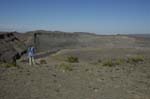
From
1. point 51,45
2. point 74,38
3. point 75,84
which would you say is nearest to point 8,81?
point 75,84

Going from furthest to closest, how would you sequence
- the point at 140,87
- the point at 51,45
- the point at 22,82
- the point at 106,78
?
the point at 51,45, the point at 106,78, the point at 22,82, the point at 140,87

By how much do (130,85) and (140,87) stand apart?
0.58 meters

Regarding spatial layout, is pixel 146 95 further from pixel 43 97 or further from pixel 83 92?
pixel 43 97

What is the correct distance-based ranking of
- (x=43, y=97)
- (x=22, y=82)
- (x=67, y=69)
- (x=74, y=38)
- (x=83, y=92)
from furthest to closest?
1. (x=74, y=38)
2. (x=67, y=69)
3. (x=22, y=82)
4. (x=83, y=92)
5. (x=43, y=97)

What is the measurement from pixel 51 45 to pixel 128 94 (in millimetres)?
66952

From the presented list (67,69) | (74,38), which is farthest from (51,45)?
(67,69)

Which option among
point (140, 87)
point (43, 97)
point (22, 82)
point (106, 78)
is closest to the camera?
point (43, 97)

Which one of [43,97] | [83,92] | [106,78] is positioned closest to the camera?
[43,97]

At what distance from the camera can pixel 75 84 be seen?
13727 mm

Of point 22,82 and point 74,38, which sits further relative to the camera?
point 74,38

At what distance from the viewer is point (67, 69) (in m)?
19.1

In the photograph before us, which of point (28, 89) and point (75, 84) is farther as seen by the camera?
point (75, 84)

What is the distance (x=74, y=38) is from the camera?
92438mm

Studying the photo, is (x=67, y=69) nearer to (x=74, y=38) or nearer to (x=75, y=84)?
(x=75, y=84)
